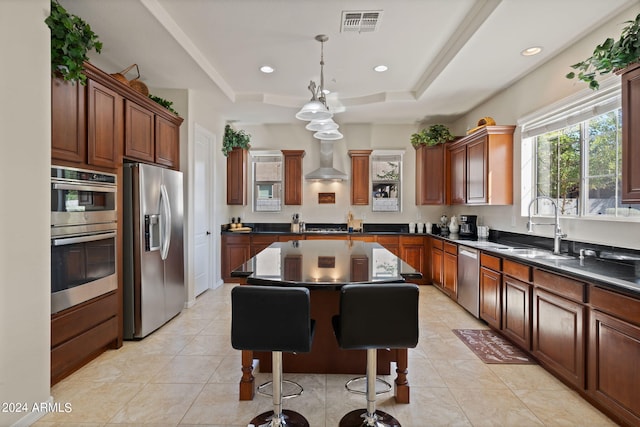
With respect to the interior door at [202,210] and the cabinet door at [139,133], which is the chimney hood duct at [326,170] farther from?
the cabinet door at [139,133]

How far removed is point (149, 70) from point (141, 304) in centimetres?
254

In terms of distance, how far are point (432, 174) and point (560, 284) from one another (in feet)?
11.3

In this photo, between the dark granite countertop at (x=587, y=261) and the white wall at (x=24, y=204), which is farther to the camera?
the dark granite countertop at (x=587, y=261)

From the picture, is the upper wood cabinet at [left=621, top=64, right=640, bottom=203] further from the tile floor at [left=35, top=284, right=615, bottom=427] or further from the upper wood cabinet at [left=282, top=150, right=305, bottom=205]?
the upper wood cabinet at [left=282, top=150, right=305, bottom=205]

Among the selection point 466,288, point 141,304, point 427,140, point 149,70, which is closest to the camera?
point 141,304

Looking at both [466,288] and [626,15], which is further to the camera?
[466,288]

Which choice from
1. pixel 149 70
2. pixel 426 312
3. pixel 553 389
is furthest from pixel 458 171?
pixel 149 70

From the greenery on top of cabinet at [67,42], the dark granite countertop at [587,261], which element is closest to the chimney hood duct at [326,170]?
the dark granite countertop at [587,261]

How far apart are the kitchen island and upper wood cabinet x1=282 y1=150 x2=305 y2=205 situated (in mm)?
3080

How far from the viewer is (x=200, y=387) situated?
234cm

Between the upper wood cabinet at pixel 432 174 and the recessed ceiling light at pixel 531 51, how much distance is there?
2.33 metres

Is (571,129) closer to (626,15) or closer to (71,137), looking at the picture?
(626,15)

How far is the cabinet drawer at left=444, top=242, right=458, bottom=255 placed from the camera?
4.39m

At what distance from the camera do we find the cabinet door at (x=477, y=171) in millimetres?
4100
